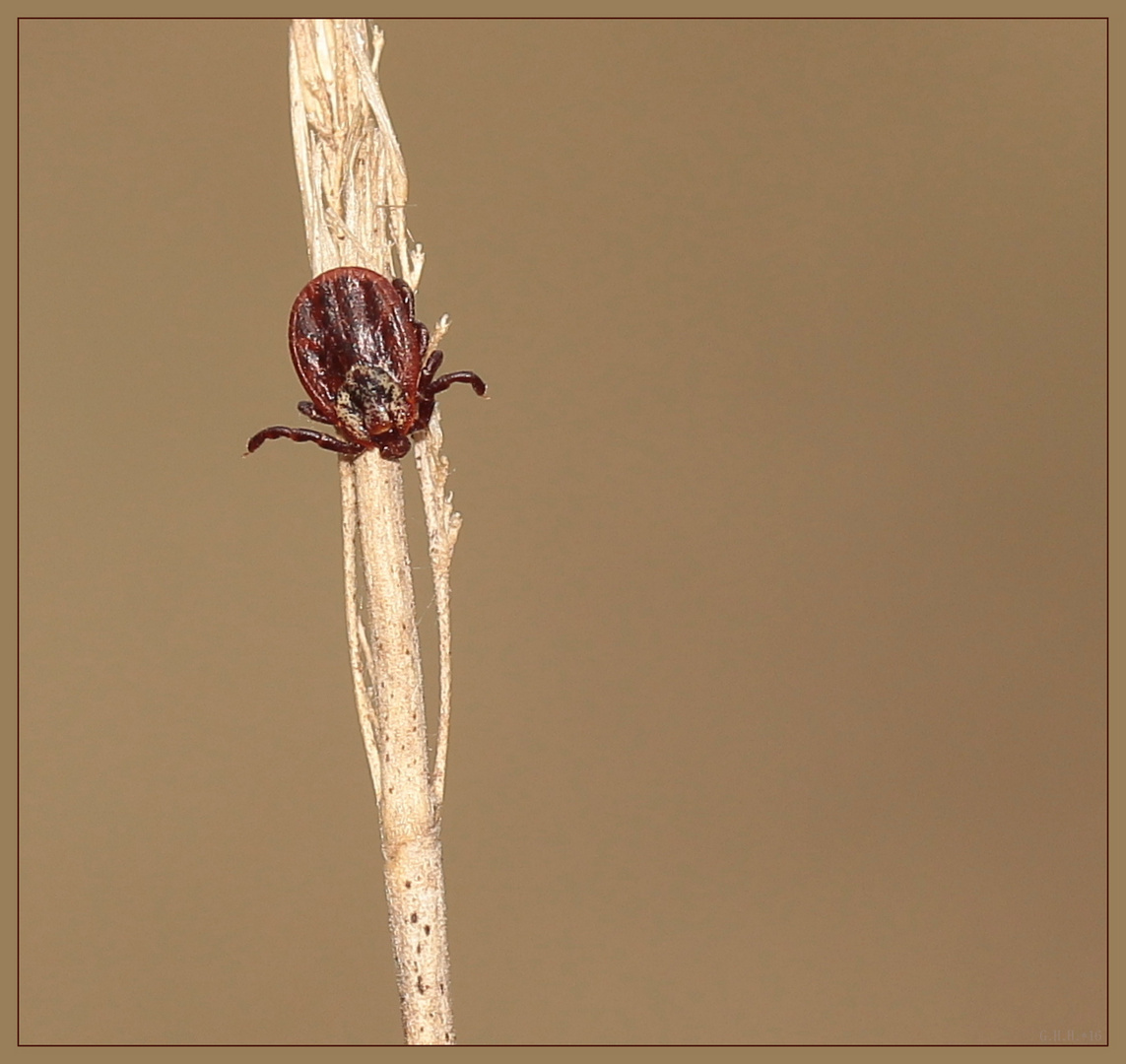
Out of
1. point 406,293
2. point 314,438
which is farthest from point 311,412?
point 406,293

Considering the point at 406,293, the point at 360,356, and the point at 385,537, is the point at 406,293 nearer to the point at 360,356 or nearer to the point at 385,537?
the point at 360,356

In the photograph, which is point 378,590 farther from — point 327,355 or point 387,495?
point 327,355

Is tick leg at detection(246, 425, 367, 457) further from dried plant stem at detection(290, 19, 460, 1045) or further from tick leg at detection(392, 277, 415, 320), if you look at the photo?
tick leg at detection(392, 277, 415, 320)

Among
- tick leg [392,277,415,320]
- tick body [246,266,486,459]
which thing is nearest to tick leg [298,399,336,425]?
tick body [246,266,486,459]

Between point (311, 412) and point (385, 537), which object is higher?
point (311, 412)

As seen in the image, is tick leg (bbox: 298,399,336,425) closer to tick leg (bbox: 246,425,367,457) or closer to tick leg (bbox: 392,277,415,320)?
tick leg (bbox: 246,425,367,457)

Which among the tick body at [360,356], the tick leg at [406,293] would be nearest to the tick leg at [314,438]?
the tick body at [360,356]

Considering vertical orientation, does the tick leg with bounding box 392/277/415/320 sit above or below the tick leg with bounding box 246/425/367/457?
above
